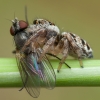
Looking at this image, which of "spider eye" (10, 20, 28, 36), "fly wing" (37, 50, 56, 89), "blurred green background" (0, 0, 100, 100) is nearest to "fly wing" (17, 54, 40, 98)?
"fly wing" (37, 50, 56, 89)

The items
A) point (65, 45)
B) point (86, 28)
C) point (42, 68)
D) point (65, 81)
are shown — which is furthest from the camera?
point (86, 28)

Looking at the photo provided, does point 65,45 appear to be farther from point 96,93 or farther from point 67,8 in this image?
point 67,8

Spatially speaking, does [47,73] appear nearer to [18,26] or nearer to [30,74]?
[30,74]

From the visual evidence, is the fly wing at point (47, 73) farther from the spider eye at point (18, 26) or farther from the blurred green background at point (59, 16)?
the blurred green background at point (59, 16)

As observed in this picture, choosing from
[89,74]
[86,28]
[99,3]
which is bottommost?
[86,28]

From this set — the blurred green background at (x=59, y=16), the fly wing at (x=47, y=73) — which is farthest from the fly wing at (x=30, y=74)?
the blurred green background at (x=59, y=16)

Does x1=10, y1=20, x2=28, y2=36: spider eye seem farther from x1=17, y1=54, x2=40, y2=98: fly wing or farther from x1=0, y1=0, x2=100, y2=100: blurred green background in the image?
x1=0, y1=0, x2=100, y2=100: blurred green background

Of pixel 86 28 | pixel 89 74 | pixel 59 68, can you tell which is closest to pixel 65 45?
pixel 59 68
